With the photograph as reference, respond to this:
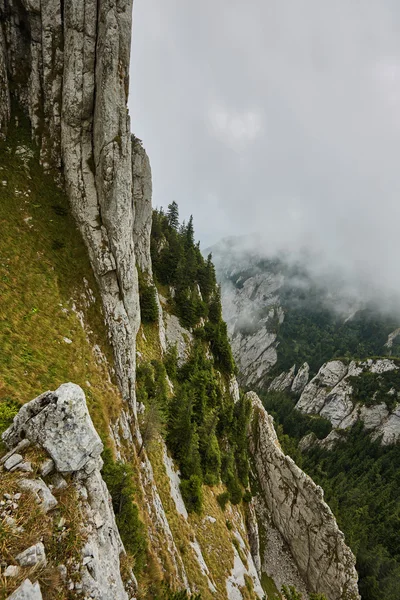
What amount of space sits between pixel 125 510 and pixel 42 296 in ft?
61.6

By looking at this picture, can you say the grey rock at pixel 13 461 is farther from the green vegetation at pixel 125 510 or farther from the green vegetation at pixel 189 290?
the green vegetation at pixel 189 290

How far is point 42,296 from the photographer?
24297 millimetres

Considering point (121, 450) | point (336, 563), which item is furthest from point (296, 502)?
point (121, 450)

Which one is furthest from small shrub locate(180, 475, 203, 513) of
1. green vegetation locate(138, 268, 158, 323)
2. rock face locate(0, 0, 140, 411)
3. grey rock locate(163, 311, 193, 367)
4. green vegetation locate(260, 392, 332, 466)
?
green vegetation locate(260, 392, 332, 466)

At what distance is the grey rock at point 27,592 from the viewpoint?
23.2ft

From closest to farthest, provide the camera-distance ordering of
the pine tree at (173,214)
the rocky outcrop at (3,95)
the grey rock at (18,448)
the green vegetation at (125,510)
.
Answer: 1. the grey rock at (18,448)
2. the green vegetation at (125,510)
3. the rocky outcrop at (3,95)
4. the pine tree at (173,214)

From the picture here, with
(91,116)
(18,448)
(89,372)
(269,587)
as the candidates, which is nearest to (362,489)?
(269,587)

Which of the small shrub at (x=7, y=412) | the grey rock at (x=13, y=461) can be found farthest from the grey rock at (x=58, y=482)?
the small shrub at (x=7, y=412)

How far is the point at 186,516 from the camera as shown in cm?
3216

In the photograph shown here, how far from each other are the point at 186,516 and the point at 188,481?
3763 mm

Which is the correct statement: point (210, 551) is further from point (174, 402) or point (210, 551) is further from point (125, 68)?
point (125, 68)

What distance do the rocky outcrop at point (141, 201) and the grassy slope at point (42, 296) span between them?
17.0 m

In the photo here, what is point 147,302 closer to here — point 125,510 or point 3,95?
point 3,95

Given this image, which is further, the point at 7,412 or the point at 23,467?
the point at 7,412
